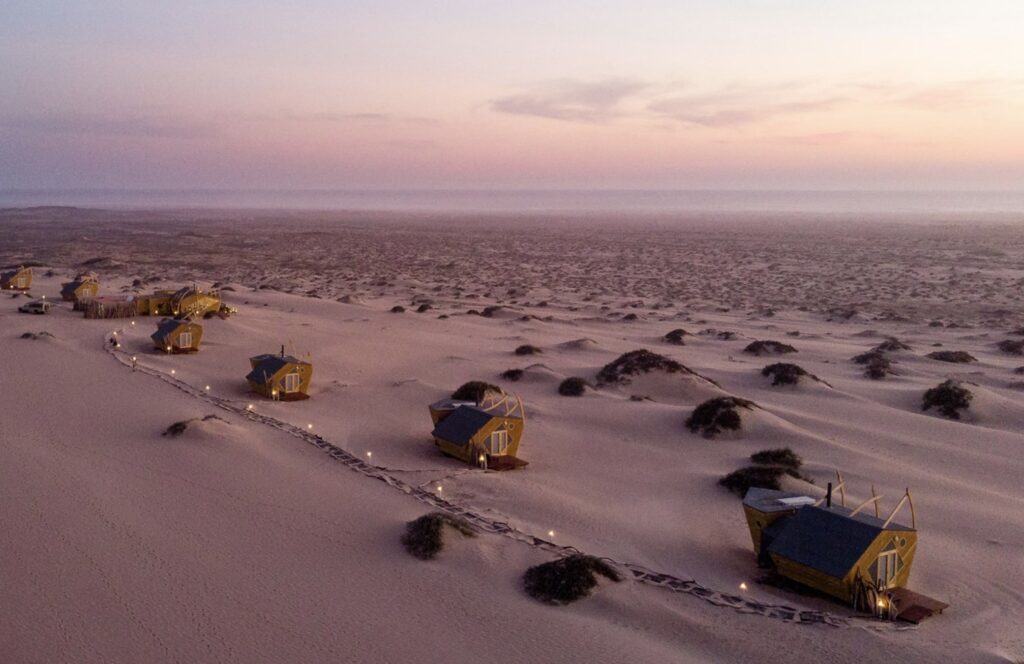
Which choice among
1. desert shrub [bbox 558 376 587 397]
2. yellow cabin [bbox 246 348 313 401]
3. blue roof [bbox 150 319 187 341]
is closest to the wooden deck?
desert shrub [bbox 558 376 587 397]

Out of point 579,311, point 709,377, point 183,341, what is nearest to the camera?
point 709,377

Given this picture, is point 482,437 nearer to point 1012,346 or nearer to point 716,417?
point 716,417

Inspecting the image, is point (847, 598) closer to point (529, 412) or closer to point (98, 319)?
point (529, 412)

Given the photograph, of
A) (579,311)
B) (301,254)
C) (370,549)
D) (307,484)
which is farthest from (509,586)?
(301,254)

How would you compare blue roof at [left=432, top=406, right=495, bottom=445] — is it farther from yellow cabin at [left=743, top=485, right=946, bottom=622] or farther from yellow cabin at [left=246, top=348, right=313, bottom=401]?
yellow cabin at [left=743, top=485, right=946, bottom=622]

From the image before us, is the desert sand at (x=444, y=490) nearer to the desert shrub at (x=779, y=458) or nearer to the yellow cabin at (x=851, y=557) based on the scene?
the yellow cabin at (x=851, y=557)

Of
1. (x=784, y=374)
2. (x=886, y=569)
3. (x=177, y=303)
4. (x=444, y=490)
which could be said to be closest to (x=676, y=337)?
(x=784, y=374)
